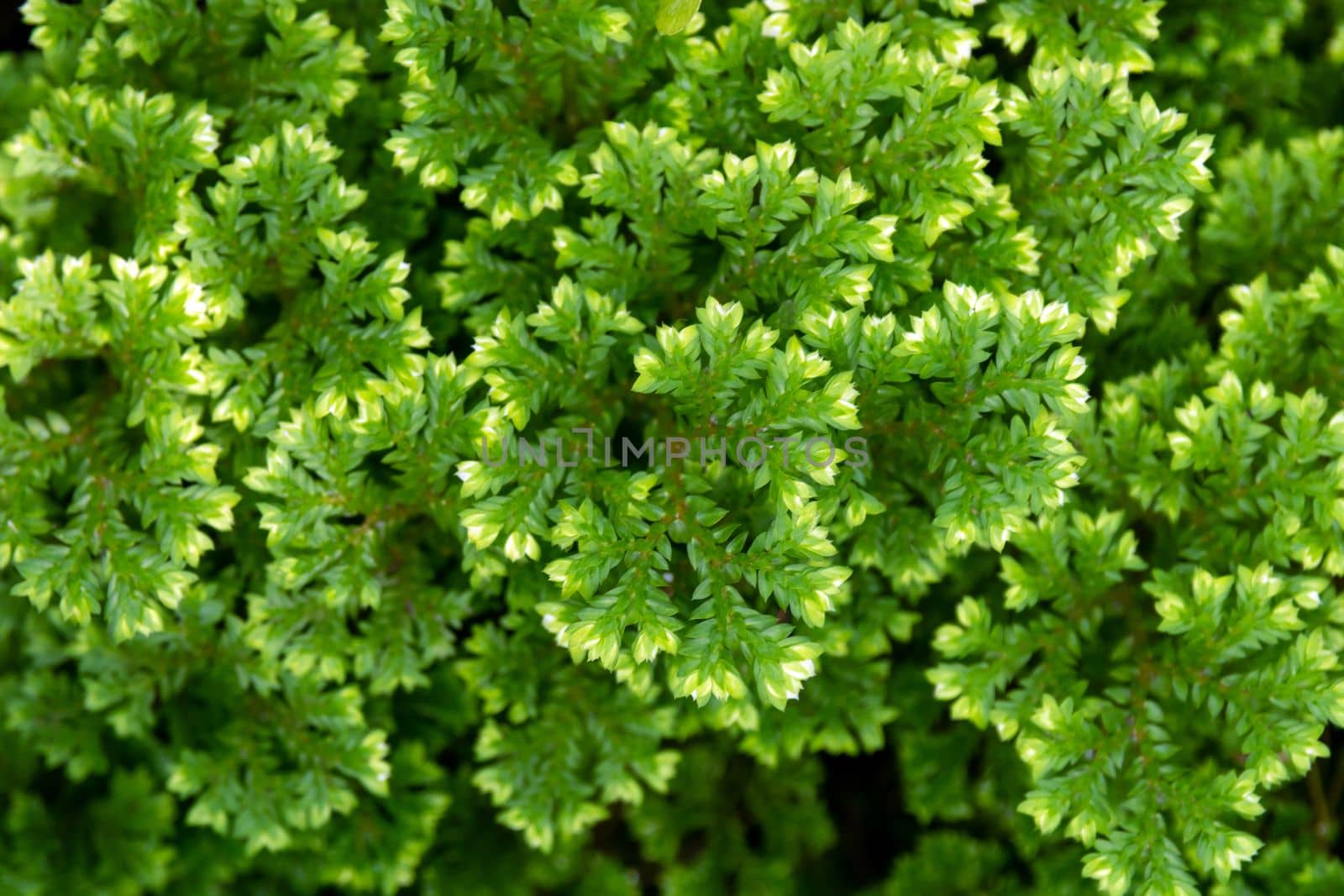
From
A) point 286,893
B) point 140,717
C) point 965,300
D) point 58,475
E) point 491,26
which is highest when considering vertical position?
point 491,26

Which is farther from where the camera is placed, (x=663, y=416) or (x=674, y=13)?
(x=663, y=416)

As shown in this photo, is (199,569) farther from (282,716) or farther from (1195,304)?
(1195,304)

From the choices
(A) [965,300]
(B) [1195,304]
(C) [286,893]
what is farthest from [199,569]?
(B) [1195,304]

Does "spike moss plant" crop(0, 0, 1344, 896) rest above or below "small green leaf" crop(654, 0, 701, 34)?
below

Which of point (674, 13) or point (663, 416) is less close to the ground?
point (674, 13)

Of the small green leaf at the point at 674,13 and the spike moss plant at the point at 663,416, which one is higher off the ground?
the small green leaf at the point at 674,13

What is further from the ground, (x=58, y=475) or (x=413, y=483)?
(x=413, y=483)

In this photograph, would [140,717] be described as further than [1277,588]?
Yes

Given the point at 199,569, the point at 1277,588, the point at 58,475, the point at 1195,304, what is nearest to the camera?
the point at 1277,588
